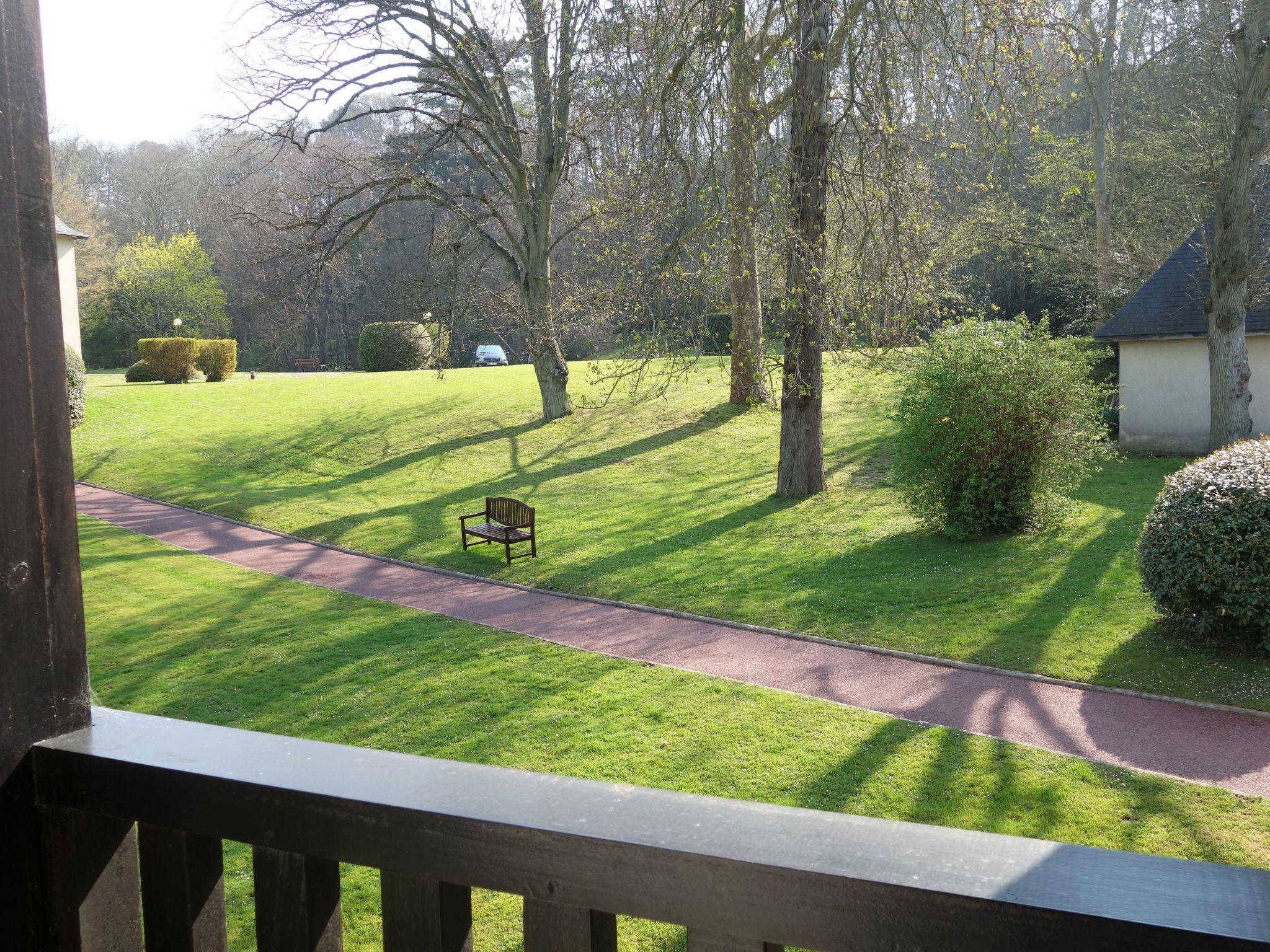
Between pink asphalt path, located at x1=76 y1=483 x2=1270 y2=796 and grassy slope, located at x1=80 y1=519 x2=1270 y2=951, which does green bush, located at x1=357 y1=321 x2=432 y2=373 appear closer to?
pink asphalt path, located at x1=76 y1=483 x2=1270 y2=796

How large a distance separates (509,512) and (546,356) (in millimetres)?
10516

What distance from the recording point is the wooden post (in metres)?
1.32

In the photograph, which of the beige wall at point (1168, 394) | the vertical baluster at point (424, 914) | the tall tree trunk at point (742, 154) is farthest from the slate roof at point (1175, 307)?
the vertical baluster at point (424, 914)

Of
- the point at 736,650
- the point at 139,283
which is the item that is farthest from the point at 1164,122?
the point at 139,283

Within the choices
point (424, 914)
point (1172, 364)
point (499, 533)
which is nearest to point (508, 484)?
point (499, 533)

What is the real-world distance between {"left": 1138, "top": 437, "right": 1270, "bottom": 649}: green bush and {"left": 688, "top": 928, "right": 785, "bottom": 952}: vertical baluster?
9.51 metres

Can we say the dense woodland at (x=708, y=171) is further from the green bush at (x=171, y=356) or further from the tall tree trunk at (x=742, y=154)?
the green bush at (x=171, y=356)

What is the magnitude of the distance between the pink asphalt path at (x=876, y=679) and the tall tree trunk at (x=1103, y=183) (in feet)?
67.3

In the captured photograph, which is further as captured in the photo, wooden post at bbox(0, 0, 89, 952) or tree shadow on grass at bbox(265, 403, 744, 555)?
tree shadow on grass at bbox(265, 403, 744, 555)

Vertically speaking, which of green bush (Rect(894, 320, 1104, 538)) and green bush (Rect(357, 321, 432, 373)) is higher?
green bush (Rect(357, 321, 432, 373))

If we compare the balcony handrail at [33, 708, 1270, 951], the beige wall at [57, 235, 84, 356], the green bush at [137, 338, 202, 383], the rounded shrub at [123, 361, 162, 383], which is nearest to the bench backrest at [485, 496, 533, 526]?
the balcony handrail at [33, 708, 1270, 951]

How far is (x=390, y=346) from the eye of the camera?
126 ft

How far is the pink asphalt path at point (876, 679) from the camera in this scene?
744cm

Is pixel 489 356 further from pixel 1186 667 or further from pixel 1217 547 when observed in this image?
pixel 1186 667
